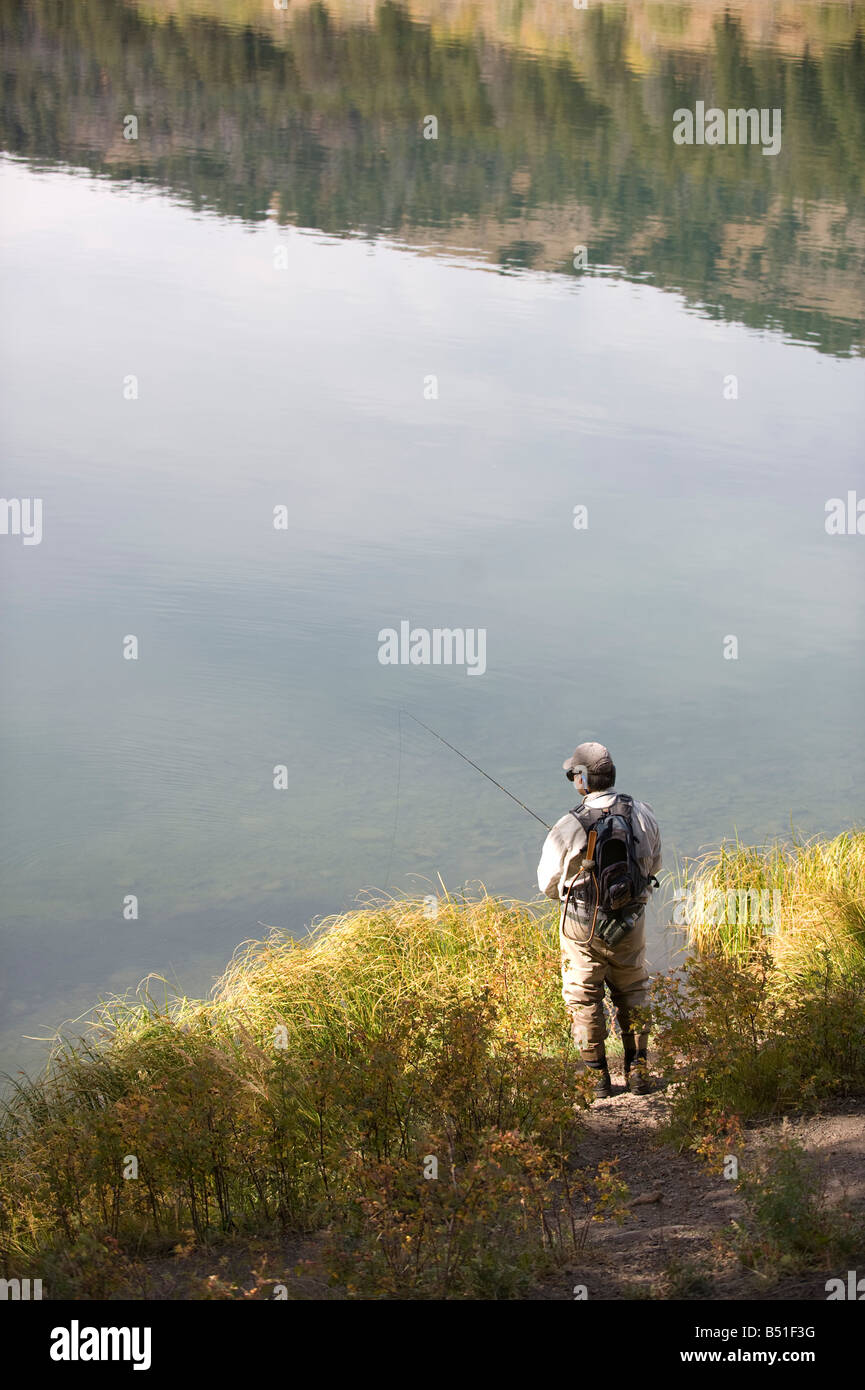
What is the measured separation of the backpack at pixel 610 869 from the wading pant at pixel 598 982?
12 centimetres

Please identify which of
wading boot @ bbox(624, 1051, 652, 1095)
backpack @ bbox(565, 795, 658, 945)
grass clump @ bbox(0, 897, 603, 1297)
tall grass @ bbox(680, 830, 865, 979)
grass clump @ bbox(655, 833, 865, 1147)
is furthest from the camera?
tall grass @ bbox(680, 830, 865, 979)

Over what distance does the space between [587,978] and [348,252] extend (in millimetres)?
49864

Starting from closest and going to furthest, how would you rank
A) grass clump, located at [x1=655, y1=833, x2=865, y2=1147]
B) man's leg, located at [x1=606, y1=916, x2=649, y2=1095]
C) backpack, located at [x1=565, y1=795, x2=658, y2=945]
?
grass clump, located at [x1=655, y1=833, x2=865, y2=1147]
backpack, located at [x1=565, y1=795, x2=658, y2=945]
man's leg, located at [x1=606, y1=916, x2=649, y2=1095]

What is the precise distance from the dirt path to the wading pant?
306 millimetres

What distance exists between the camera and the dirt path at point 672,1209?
4613 millimetres

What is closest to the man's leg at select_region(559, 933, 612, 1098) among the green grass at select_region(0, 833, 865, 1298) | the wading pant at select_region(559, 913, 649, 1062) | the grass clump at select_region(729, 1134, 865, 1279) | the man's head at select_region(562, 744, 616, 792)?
the wading pant at select_region(559, 913, 649, 1062)

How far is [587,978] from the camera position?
6895mm

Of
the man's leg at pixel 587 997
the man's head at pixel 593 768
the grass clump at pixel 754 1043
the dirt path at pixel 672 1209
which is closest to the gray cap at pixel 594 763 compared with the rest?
the man's head at pixel 593 768

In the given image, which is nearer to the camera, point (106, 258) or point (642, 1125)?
point (642, 1125)

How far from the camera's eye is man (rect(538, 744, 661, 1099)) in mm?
6652

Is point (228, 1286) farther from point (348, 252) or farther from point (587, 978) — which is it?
point (348, 252)

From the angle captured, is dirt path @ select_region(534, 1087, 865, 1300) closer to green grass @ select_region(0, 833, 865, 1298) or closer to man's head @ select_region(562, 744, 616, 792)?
green grass @ select_region(0, 833, 865, 1298)

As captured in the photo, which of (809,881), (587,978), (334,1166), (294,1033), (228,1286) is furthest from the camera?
(809,881)

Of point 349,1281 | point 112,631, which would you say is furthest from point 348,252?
point 349,1281
